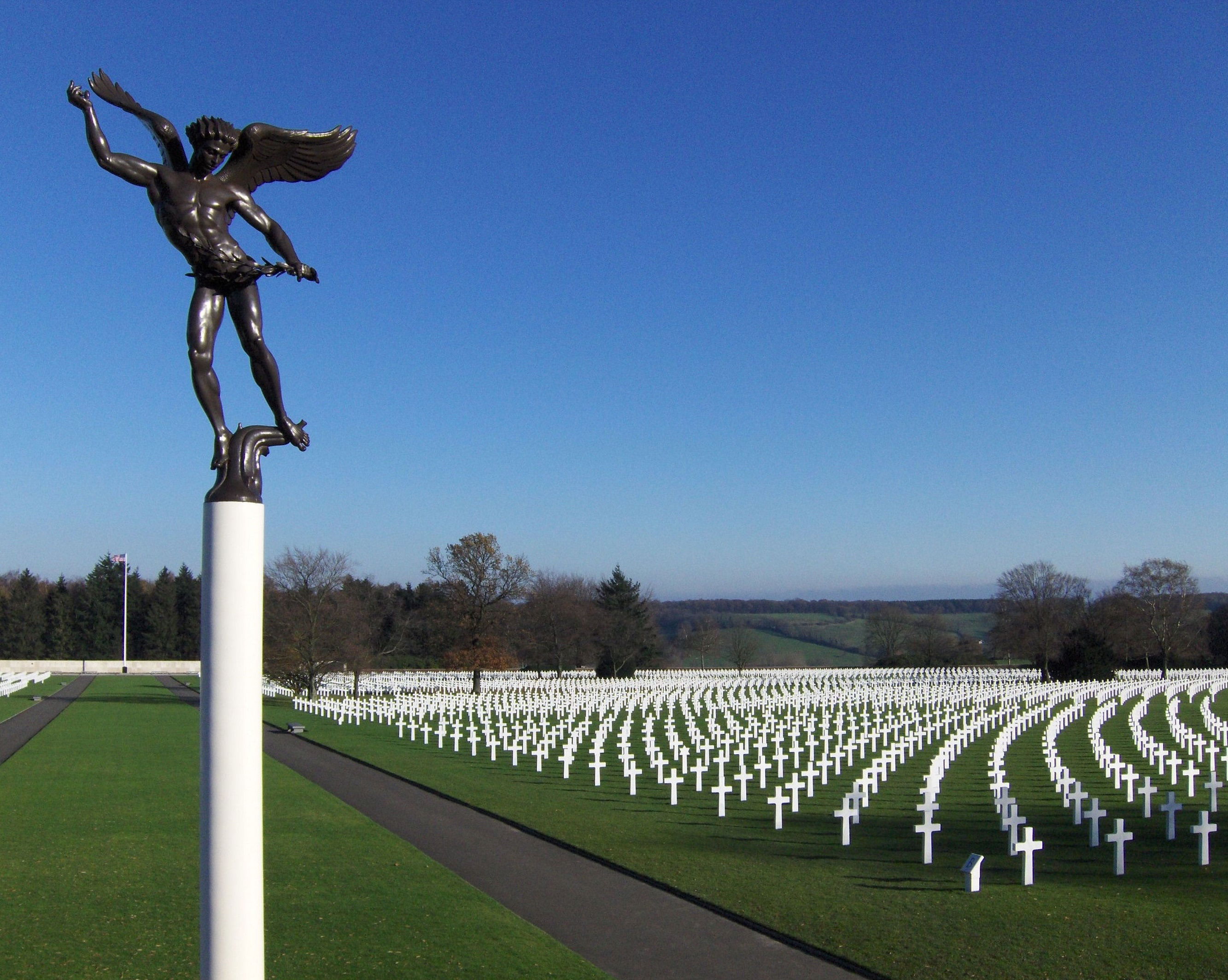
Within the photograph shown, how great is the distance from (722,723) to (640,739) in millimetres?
6445

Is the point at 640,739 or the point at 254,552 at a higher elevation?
the point at 254,552

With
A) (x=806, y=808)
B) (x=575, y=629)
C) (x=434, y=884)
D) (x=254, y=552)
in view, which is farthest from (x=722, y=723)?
(x=575, y=629)

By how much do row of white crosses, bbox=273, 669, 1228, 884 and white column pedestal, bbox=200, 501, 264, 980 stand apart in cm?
921

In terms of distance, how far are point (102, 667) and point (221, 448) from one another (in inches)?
3705

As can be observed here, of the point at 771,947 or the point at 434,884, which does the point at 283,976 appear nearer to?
the point at 434,884

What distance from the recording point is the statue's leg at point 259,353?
589cm

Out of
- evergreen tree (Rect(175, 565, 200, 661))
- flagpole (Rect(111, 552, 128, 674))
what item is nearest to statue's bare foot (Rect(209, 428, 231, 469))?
flagpole (Rect(111, 552, 128, 674))

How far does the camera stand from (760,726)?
111ft

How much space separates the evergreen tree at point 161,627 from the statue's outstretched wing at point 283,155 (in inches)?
3772

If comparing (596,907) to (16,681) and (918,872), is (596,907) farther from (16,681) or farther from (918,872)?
(16,681)

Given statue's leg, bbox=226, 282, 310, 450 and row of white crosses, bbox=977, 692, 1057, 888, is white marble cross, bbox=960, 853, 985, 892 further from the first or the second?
statue's leg, bbox=226, 282, 310, 450

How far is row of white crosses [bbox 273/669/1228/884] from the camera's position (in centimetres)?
1856

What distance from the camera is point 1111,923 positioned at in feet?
33.3

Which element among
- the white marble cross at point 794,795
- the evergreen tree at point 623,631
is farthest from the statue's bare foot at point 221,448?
the evergreen tree at point 623,631
